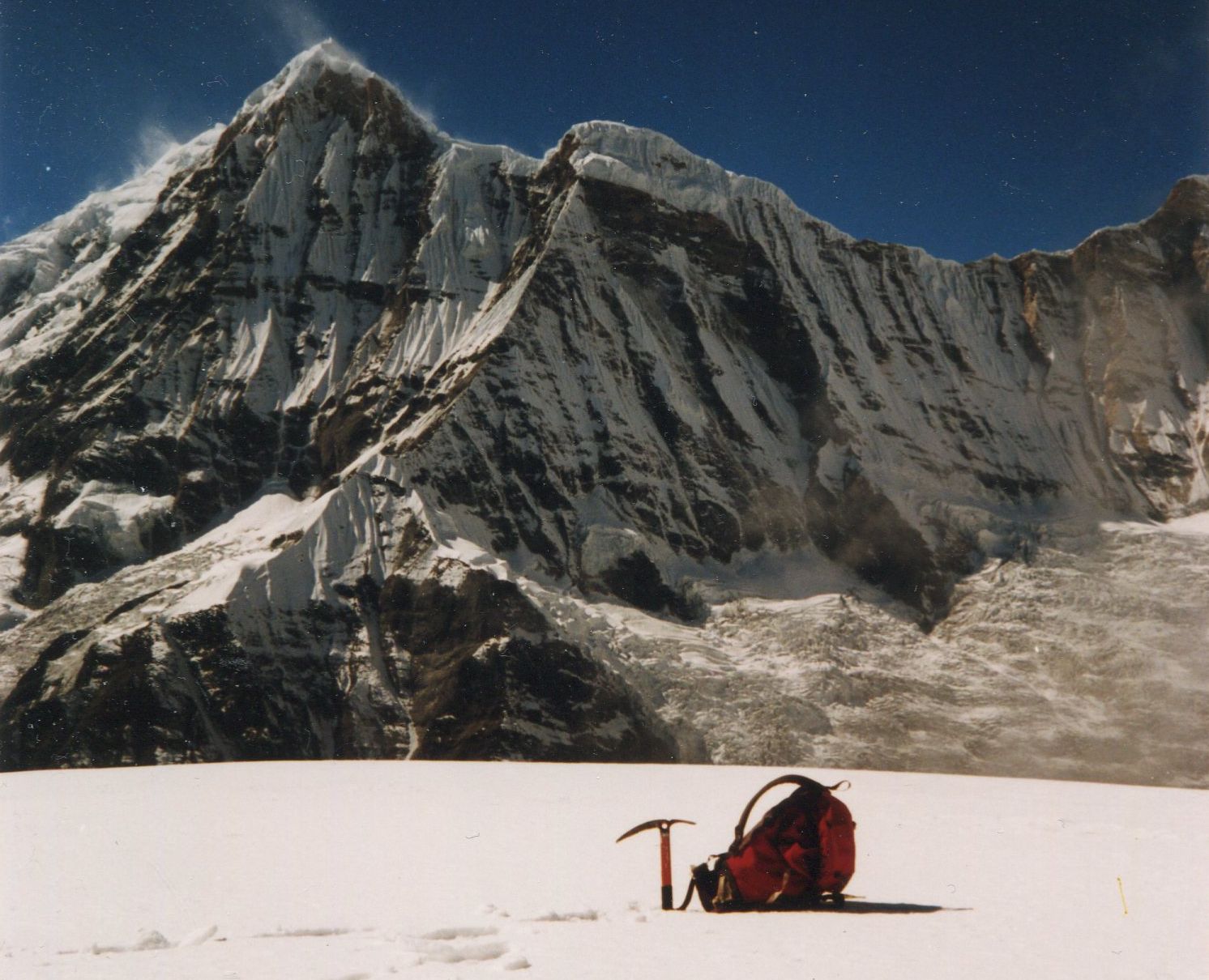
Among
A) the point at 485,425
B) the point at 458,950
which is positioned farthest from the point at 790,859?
the point at 485,425

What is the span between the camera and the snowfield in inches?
285

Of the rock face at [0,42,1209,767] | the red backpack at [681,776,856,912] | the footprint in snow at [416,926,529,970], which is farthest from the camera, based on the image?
the rock face at [0,42,1209,767]

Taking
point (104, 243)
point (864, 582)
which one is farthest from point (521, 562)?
point (104, 243)

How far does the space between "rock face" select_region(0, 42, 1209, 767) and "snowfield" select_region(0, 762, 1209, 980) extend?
34.4m

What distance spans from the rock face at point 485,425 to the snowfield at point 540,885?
34402 millimetres

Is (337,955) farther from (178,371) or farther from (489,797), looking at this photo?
(178,371)

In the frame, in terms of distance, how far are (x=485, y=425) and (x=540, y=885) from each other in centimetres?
5667

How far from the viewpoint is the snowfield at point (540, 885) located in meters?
7.25

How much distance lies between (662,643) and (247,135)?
59.0 meters

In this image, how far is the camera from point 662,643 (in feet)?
187

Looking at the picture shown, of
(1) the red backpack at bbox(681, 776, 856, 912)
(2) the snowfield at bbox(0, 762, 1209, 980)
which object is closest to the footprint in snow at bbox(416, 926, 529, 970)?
(2) the snowfield at bbox(0, 762, 1209, 980)

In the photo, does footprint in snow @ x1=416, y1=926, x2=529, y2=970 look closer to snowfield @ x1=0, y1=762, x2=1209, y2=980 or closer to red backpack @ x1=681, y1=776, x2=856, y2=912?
snowfield @ x1=0, y1=762, x2=1209, y2=980

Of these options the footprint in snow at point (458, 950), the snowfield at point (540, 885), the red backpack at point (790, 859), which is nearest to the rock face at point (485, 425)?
the snowfield at point (540, 885)

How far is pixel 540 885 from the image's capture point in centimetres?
1007
